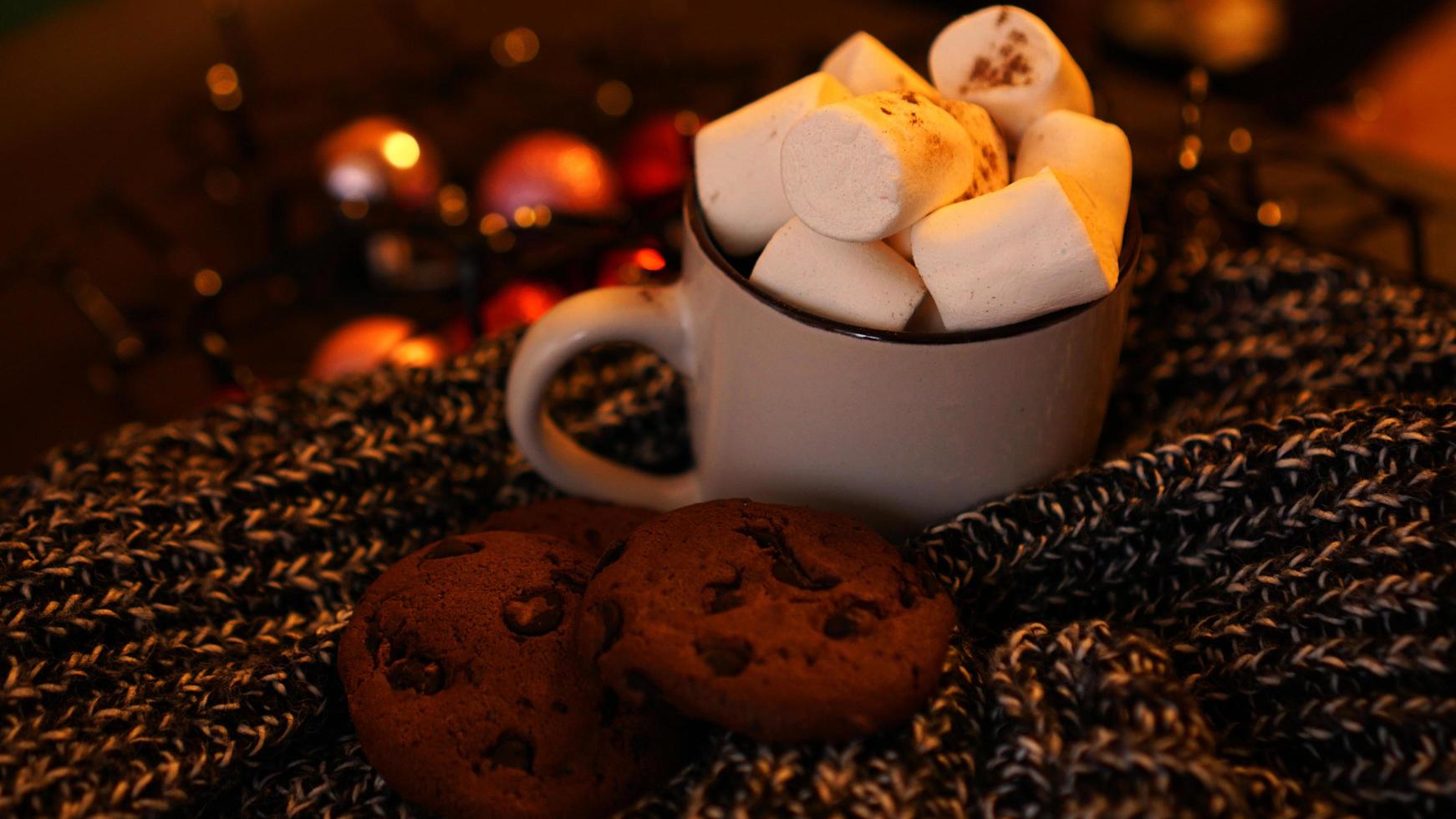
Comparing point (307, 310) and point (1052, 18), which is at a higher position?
point (1052, 18)

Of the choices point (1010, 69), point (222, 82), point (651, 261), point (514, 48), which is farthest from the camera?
point (514, 48)

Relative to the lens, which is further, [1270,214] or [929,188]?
[1270,214]

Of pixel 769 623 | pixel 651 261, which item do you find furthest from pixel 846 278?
pixel 651 261

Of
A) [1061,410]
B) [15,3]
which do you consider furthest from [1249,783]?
[15,3]

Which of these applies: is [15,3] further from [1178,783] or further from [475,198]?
[1178,783]

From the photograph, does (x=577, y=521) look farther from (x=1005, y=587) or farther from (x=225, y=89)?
(x=225, y=89)

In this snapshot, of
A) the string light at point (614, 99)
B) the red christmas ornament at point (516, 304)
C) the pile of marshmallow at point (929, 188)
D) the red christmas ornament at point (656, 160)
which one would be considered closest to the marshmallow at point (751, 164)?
the pile of marshmallow at point (929, 188)

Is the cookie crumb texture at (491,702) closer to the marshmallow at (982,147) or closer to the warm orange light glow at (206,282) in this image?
the marshmallow at (982,147)

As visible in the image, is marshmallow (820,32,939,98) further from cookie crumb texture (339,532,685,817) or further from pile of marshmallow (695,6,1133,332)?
cookie crumb texture (339,532,685,817)
